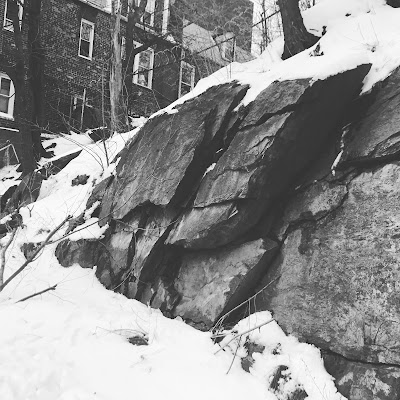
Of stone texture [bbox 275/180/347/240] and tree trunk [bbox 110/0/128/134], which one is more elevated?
tree trunk [bbox 110/0/128/134]

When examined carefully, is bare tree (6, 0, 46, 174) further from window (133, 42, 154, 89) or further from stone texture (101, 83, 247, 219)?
window (133, 42, 154, 89)

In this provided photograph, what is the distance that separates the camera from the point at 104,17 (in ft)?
64.1

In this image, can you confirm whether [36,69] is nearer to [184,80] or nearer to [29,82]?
[29,82]

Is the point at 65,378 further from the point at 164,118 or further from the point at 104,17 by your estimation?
the point at 104,17

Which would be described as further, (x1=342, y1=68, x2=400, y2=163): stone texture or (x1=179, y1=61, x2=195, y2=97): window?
(x1=179, y1=61, x2=195, y2=97): window

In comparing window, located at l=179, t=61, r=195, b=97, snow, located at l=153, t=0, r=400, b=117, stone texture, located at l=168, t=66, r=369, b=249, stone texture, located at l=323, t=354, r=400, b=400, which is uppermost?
window, located at l=179, t=61, r=195, b=97

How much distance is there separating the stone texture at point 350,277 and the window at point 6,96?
15.5 meters

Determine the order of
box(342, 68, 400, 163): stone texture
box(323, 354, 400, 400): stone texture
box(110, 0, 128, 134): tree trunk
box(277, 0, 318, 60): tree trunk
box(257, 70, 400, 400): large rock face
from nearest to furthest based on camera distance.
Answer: box(323, 354, 400, 400): stone texture
box(257, 70, 400, 400): large rock face
box(342, 68, 400, 163): stone texture
box(277, 0, 318, 60): tree trunk
box(110, 0, 128, 134): tree trunk

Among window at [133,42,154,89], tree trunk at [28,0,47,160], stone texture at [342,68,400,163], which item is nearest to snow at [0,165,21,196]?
tree trunk at [28,0,47,160]

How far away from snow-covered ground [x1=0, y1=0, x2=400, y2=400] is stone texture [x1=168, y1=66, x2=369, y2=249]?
0.84 ft

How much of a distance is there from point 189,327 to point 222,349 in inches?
24.9

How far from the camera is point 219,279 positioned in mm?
5027

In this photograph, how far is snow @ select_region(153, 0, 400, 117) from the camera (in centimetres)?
482

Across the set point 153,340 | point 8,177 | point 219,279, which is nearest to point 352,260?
point 219,279
